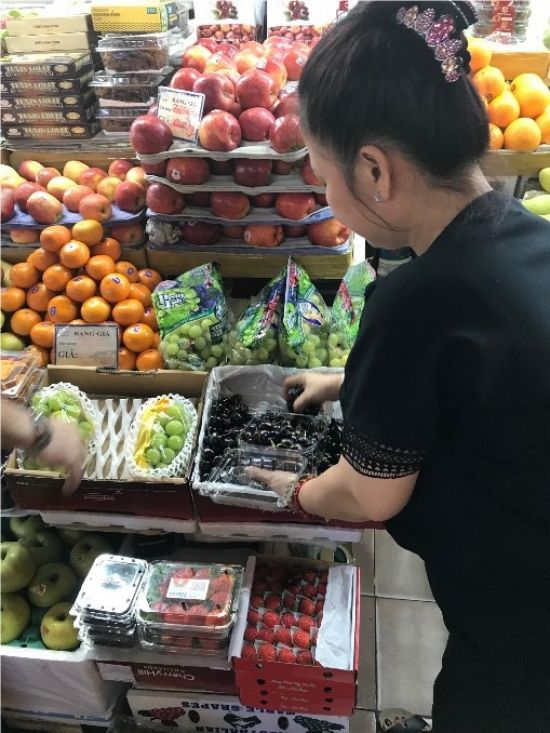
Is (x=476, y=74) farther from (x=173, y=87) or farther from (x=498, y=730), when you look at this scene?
(x=498, y=730)

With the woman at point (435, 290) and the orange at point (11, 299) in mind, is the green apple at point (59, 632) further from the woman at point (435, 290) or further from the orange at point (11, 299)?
the woman at point (435, 290)

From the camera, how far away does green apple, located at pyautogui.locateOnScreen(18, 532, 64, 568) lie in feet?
6.40

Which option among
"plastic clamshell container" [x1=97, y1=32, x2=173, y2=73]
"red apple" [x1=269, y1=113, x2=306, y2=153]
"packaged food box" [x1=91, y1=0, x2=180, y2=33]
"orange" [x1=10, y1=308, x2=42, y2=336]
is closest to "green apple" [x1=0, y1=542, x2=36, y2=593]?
"orange" [x1=10, y1=308, x2=42, y2=336]

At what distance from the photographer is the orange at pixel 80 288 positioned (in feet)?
6.63

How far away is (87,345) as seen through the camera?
1.97 meters

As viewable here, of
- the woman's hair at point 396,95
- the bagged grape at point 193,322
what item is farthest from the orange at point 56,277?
the woman's hair at point 396,95

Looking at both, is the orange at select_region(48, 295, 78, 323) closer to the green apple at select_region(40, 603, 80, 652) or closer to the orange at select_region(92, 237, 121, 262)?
the orange at select_region(92, 237, 121, 262)

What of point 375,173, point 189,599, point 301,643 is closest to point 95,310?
point 189,599

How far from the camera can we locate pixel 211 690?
1.68 meters

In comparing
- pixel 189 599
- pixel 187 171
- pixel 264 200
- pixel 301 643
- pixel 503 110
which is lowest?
pixel 301 643

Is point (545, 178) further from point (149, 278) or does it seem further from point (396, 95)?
point (396, 95)

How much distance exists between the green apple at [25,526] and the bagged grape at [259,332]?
0.87m

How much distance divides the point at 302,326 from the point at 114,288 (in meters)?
0.66

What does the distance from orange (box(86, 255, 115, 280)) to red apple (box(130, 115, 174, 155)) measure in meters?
0.42
